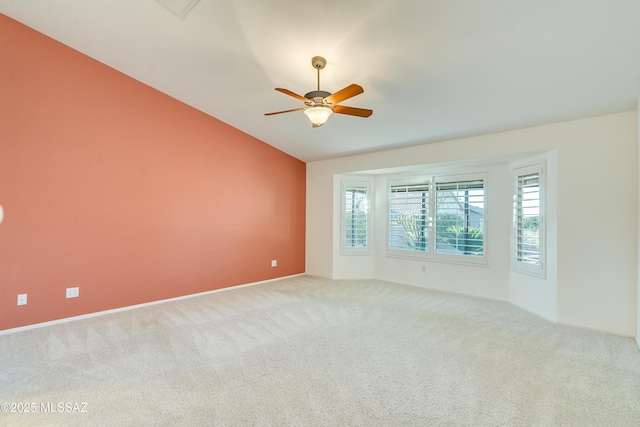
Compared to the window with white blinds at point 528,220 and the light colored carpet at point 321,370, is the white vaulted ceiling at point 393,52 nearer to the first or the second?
the window with white blinds at point 528,220

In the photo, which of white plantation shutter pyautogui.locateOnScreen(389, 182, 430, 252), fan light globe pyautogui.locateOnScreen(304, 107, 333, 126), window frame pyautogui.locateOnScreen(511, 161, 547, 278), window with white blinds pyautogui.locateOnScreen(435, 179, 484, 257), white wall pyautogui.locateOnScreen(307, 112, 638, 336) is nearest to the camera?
fan light globe pyautogui.locateOnScreen(304, 107, 333, 126)

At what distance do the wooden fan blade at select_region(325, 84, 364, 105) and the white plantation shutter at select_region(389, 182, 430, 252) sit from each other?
326 cm

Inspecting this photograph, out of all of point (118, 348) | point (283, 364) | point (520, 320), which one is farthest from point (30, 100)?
point (520, 320)

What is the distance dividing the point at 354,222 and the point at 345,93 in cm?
366

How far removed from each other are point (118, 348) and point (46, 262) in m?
1.58

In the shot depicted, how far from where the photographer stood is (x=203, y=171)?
493 cm

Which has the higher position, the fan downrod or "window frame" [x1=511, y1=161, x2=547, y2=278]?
the fan downrod

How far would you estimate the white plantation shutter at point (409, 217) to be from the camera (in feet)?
18.0

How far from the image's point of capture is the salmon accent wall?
336 centimetres

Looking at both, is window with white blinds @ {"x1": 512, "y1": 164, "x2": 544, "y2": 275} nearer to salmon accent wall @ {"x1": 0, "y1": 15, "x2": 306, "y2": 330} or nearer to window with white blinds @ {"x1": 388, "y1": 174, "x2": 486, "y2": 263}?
window with white blinds @ {"x1": 388, "y1": 174, "x2": 486, "y2": 263}

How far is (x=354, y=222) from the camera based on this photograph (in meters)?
6.07

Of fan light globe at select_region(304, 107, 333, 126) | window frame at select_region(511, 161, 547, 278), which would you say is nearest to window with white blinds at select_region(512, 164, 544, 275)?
window frame at select_region(511, 161, 547, 278)

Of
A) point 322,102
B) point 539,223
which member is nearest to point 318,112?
point 322,102

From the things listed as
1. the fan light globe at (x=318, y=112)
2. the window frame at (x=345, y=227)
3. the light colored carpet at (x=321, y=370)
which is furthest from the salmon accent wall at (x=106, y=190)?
the fan light globe at (x=318, y=112)
